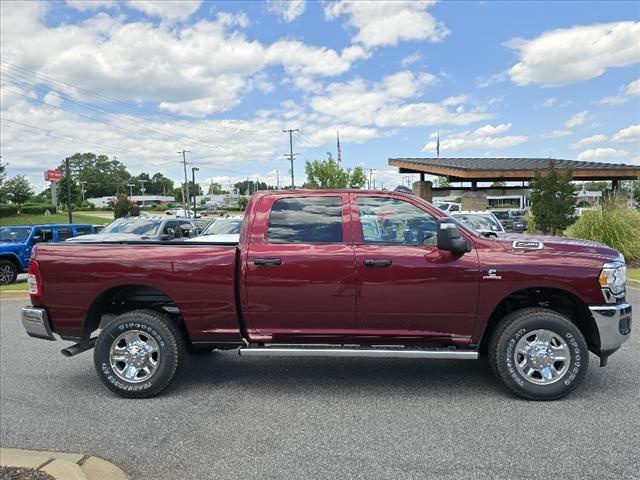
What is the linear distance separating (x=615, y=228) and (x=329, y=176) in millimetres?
33208

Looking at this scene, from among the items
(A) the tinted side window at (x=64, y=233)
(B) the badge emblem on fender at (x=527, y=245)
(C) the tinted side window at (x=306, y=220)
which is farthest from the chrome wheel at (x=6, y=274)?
(B) the badge emblem on fender at (x=527, y=245)

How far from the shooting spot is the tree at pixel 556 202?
17469mm

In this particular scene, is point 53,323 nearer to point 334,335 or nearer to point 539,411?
point 334,335

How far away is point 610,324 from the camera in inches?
170

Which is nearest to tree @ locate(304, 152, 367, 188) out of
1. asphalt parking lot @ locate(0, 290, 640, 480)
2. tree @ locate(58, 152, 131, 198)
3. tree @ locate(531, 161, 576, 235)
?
tree @ locate(531, 161, 576, 235)

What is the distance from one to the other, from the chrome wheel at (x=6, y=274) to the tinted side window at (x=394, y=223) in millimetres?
12203

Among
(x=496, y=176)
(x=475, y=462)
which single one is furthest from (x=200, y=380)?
(x=496, y=176)

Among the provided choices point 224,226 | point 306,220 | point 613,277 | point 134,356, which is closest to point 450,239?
point 306,220

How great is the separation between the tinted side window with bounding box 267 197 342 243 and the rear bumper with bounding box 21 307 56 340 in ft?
7.45

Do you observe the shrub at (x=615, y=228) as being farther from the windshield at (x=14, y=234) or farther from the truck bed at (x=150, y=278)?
the windshield at (x=14, y=234)

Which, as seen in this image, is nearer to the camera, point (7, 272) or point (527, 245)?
point (527, 245)

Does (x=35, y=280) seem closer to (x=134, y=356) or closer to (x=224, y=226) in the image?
(x=134, y=356)

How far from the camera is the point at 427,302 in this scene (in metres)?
4.46

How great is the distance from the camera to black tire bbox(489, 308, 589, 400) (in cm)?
432
